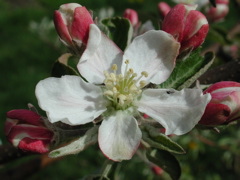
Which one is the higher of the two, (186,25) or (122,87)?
(186,25)

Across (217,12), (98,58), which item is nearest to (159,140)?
(98,58)

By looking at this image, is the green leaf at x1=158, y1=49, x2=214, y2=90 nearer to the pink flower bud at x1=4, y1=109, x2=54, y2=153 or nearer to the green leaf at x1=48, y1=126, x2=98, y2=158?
the green leaf at x1=48, y1=126, x2=98, y2=158

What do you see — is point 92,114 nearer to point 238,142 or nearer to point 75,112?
point 75,112

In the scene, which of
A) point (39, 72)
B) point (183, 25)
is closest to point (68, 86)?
point (183, 25)

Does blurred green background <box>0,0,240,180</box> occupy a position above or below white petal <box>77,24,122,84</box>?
below

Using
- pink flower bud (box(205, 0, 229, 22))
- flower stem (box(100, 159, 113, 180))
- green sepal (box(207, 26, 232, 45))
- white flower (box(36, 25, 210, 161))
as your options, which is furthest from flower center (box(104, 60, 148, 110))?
pink flower bud (box(205, 0, 229, 22))

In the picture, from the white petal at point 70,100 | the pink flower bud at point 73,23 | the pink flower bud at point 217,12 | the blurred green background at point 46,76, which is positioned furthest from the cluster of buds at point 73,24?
the blurred green background at point 46,76

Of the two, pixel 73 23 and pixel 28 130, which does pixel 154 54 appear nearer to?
pixel 73 23

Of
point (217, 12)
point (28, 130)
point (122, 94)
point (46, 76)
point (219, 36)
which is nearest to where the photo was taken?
point (28, 130)
